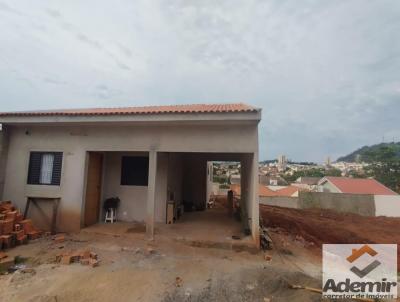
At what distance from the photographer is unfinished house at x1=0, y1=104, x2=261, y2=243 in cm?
739

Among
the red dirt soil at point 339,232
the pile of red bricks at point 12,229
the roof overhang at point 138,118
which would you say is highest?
the roof overhang at point 138,118

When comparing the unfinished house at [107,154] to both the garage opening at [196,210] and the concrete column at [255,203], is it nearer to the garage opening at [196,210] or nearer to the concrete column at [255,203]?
the concrete column at [255,203]

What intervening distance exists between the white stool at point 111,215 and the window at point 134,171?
1.13 metres

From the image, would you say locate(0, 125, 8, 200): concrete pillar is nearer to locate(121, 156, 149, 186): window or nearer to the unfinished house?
the unfinished house

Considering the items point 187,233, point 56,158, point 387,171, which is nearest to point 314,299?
point 187,233

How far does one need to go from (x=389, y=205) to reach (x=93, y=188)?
19.6 meters

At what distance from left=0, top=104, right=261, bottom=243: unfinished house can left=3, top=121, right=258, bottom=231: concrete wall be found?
0.03 meters

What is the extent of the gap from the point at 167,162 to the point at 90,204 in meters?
3.26

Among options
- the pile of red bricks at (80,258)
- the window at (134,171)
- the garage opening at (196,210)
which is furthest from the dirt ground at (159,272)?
the window at (134,171)

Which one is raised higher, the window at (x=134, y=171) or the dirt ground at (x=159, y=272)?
the window at (x=134, y=171)

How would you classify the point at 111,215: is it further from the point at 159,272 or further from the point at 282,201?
the point at 282,201

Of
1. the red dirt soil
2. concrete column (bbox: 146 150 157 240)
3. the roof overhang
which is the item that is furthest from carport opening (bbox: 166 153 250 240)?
the roof overhang

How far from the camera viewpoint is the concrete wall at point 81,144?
7.48 metres

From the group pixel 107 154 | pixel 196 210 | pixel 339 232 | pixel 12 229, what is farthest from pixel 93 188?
pixel 339 232
